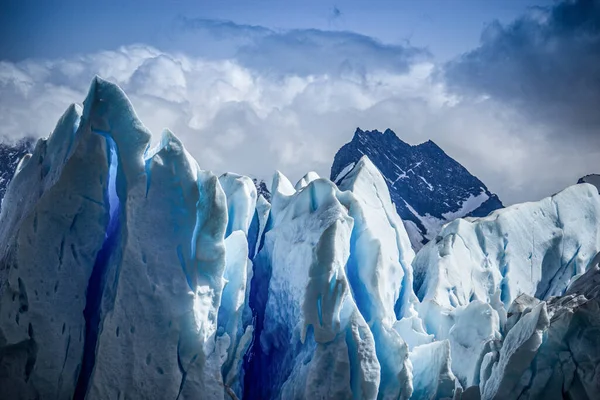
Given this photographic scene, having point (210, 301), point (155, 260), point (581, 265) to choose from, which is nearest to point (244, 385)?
point (210, 301)

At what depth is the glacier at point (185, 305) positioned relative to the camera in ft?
29.2

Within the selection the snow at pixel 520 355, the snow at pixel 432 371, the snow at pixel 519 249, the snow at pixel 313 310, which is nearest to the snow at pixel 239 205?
the snow at pixel 313 310

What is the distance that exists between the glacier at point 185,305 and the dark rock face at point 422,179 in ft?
132

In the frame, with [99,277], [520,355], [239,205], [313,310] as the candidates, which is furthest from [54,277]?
[520,355]

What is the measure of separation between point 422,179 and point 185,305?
5520 cm

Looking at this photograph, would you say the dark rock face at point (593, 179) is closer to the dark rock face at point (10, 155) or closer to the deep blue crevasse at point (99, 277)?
the deep blue crevasse at point (99, 277)

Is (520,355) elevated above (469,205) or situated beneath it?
situated beneath

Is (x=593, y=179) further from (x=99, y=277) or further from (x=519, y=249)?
(x=99, y=277)

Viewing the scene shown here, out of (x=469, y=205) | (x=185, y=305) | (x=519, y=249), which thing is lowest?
(x=185, y=305)

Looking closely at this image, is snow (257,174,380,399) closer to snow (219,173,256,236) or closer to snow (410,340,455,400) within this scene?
snow (219,173,256,236)

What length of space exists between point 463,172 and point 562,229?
48.5 m

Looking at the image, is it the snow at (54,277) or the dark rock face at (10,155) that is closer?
the snow at (54,277)

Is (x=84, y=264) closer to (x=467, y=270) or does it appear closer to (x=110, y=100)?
(x=110, y=100)

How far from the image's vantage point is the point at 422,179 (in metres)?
61.9
